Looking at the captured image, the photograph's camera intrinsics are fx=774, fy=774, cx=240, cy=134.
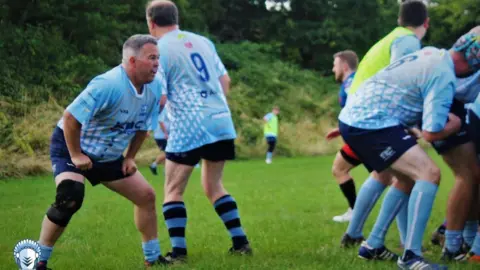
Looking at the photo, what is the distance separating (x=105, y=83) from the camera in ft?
18.1

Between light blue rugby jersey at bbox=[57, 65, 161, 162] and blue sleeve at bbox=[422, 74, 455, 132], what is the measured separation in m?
2.04

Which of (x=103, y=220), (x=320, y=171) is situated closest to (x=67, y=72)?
(x=320, y=171)

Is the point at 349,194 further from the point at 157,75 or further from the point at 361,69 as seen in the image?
the point at 157,75

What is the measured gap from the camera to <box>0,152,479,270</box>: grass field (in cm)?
617

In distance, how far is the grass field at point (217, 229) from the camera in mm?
6172

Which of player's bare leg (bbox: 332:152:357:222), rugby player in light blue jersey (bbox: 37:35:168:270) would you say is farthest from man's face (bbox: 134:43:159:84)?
player's bare leg (bbox: 332:152:357:222)

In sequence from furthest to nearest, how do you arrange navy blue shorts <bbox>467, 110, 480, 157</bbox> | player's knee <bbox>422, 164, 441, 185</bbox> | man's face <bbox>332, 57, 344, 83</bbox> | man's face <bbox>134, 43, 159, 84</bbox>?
man's face <bbox>332, 57, 344, 83</bbox> < navy blue shorts <bbox>467, 110, 480, 157</bbox> < man's face <bbox>134, 43, 159, 84</bbox> < player's knee <bbox>422, 164, 441, 185</bbox>

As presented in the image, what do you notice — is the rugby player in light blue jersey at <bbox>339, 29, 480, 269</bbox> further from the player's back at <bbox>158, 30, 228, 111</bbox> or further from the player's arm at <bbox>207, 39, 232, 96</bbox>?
the player's arm at <bbox>207, 39, 232, 96</bbox>

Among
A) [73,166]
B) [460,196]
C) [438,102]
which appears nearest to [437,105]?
[438,102]

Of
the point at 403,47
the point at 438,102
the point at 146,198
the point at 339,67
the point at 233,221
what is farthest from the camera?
the point at 339,67

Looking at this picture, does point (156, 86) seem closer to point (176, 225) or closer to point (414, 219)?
point (176, 225)

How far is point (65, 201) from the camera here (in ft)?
17.9

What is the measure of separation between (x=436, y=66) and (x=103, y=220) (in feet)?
17.0

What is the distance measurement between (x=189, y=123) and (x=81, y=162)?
125cm
